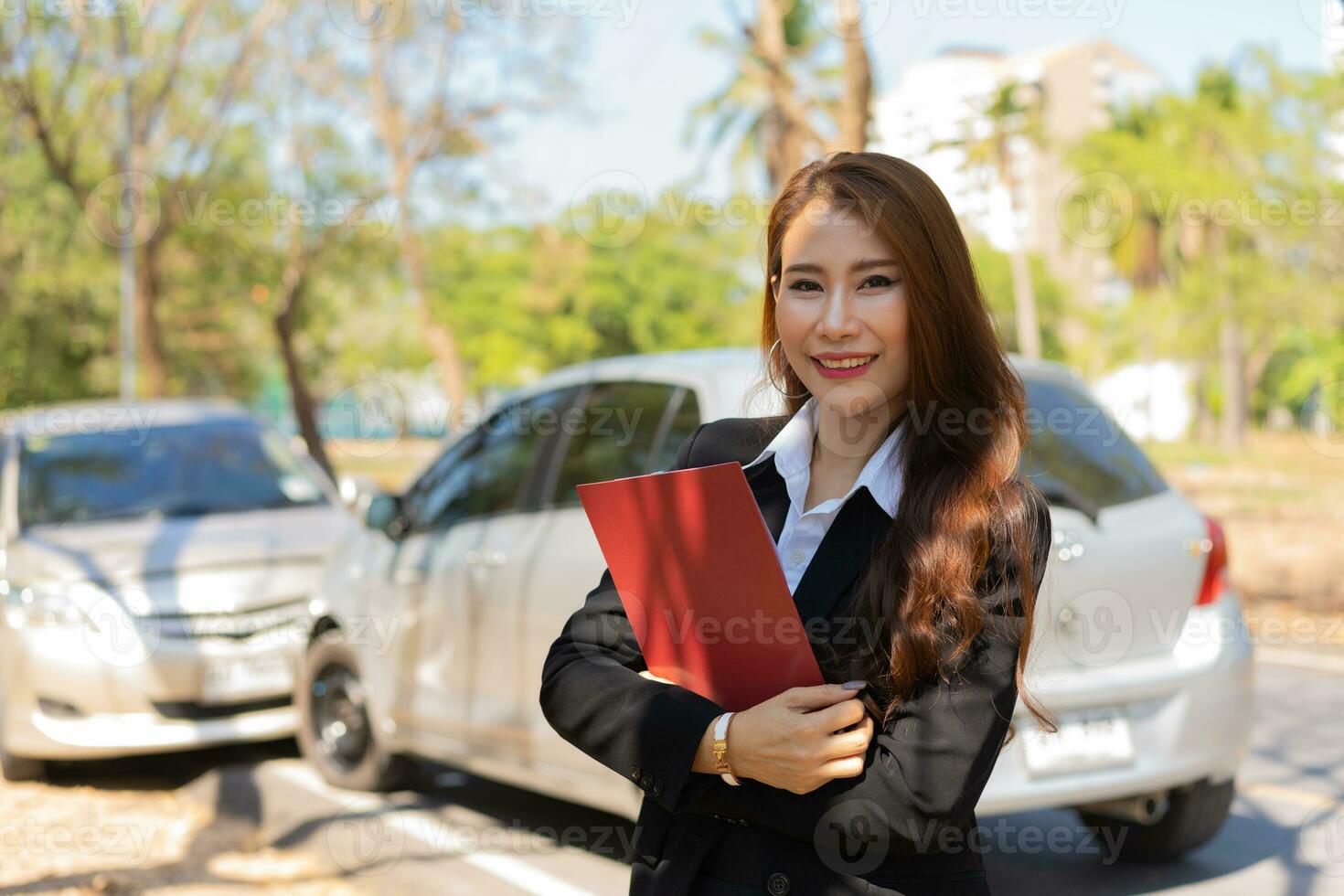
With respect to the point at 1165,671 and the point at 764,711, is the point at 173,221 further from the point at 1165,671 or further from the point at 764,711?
the point at 764,711

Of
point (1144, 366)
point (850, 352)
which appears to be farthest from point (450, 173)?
point (1144, 366)

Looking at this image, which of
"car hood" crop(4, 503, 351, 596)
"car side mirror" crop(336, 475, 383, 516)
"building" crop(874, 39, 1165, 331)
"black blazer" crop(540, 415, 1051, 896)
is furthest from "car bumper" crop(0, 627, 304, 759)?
"building" crop(874, 39, 1165, 331)

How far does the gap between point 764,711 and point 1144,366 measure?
55.1 m

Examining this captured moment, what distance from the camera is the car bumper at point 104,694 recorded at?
248 inches

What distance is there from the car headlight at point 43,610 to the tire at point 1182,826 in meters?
4.46

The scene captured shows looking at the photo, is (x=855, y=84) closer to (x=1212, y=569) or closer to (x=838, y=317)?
(x=1212, y=569)

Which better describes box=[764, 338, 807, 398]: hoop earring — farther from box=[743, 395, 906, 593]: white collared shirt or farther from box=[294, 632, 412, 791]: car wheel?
box=[294, 632, 412, 791]: car wheel

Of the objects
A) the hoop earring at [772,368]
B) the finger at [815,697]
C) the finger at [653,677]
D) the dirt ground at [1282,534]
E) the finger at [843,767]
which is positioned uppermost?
the hoop earring at [772,368]

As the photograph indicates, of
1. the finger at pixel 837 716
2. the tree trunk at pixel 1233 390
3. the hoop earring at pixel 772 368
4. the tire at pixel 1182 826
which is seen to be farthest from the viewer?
the tree trunk at pixel 1233 390

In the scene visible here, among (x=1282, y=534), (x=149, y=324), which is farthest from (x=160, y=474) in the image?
(x=1282, y=534)

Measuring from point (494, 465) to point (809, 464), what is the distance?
3684 mm

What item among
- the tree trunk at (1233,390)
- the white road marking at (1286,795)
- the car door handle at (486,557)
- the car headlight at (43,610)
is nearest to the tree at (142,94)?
the car headlight at (43,610)

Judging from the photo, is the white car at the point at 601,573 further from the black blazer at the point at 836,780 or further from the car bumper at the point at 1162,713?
the black blazer at the point at 836,780

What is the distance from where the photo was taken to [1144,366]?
53719mm
